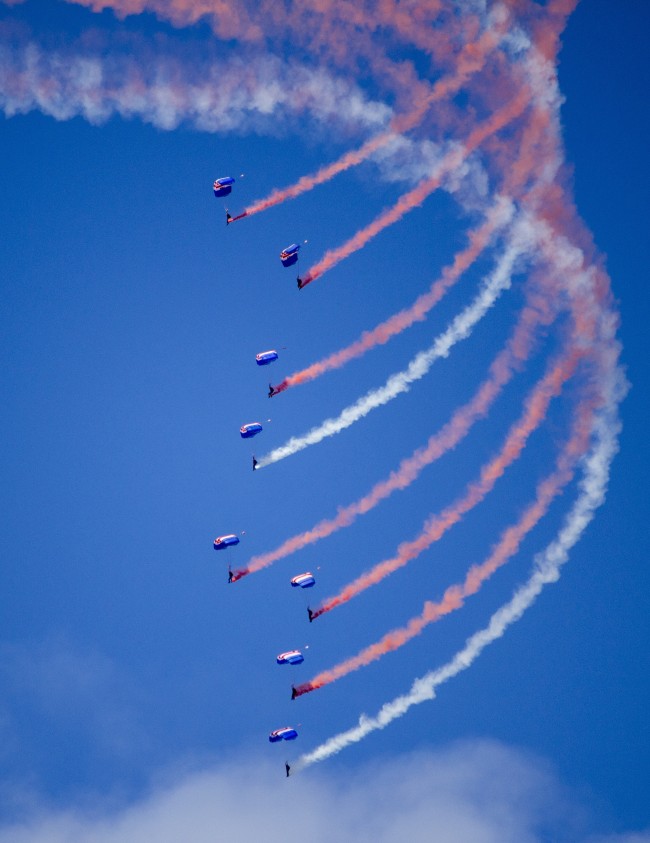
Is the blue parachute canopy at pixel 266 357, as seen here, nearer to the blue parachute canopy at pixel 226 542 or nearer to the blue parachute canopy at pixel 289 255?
the blue parachute canopy at pixel 289 255

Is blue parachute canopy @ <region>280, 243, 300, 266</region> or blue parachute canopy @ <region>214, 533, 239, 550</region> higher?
blue parachute canopy @ <region>280, 243, 300, 266</region>

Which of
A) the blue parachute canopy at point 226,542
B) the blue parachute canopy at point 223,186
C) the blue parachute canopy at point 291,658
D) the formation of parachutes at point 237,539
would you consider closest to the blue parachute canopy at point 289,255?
the formation of parachutes at point 237,539

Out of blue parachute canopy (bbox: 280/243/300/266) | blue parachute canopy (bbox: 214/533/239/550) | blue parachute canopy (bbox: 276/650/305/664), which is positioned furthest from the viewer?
blue parachute canopy (bbox: 214/533/239/550)

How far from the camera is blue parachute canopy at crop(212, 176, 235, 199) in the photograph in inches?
1953

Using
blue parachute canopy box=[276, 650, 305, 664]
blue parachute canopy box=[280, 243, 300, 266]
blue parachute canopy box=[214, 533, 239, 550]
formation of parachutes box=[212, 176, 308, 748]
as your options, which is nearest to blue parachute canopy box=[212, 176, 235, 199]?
formation of parachutes box=[212, 176, 308, 748]

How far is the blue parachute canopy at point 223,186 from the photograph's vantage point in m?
49.6

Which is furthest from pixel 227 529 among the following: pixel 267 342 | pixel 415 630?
pixel 415 630

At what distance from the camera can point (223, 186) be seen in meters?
49.7

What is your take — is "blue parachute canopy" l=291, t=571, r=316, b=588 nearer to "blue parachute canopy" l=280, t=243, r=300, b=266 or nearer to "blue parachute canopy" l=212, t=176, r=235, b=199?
"blue parachute canopy" l=280, t=243, r=300, b=266

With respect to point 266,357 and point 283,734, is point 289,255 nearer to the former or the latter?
point 266,357

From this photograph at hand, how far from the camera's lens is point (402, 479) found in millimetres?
47906

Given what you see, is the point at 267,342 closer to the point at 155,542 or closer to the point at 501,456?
the point at 155,542

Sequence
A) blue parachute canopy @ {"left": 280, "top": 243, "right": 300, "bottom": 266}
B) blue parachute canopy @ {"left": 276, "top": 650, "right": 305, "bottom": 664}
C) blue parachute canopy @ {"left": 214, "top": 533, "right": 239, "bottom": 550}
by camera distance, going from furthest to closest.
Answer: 1. blue parachute canopy @ {"left": 214, "top": 533, "right": 239, "bottom": 550}
2. blue parachute canopy @ {"left": 276, "top": 650, "right": 305, "bottom": 664}
3. blue parachute canopy @ {"left": 280, "top": 243, "right": 300, "bottom": 266}

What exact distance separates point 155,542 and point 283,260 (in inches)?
2031
